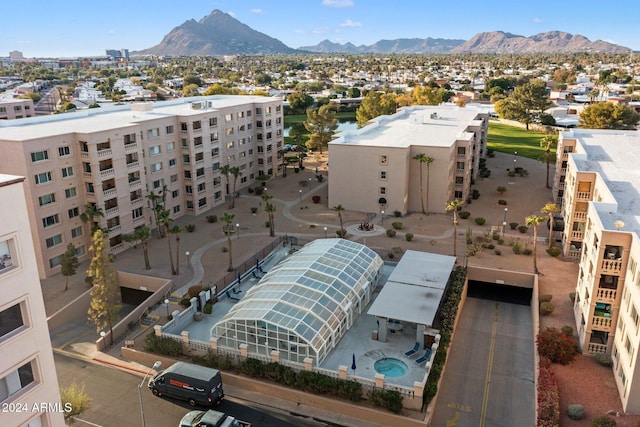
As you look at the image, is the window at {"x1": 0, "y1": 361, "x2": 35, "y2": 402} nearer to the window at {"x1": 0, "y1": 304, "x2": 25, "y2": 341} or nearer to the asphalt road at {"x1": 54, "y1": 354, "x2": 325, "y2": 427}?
the window at {"x1": 0, "y1": 304, "x2": 25, "y2": 341}

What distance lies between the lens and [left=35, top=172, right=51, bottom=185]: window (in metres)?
47.6

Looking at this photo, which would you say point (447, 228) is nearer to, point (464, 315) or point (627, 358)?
point (464, 315)

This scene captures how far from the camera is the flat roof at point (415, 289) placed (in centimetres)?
3744

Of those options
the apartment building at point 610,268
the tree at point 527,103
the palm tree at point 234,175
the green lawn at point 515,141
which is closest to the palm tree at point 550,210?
the apartment building at point 610,268

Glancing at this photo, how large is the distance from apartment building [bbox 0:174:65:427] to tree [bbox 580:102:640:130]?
112 metres

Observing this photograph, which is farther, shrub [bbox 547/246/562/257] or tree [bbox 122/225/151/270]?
shrub [bbox 547/246/562/257]

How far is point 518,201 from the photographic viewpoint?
7281cm

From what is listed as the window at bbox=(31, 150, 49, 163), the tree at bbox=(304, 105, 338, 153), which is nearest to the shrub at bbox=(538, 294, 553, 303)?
the window at bbox=(31, 150, 49, 163)

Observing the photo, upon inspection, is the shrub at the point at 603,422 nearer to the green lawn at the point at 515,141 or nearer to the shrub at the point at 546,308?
the shrub at the point at 546,308

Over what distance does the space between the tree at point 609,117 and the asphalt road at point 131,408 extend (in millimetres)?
100083

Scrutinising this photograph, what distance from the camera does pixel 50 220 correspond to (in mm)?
49219

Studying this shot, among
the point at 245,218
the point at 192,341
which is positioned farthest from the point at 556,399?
the point at 245,218

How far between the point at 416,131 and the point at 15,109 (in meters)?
109

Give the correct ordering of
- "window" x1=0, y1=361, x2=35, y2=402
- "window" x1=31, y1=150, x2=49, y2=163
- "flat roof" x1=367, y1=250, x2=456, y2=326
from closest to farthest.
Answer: "window" x1=0, y1=361, x2=35, y2=402, "flat roof" x1=367, y1=250, x2=456, y2=326, "window" x1=31, y1=150, x2=49, y2=163
